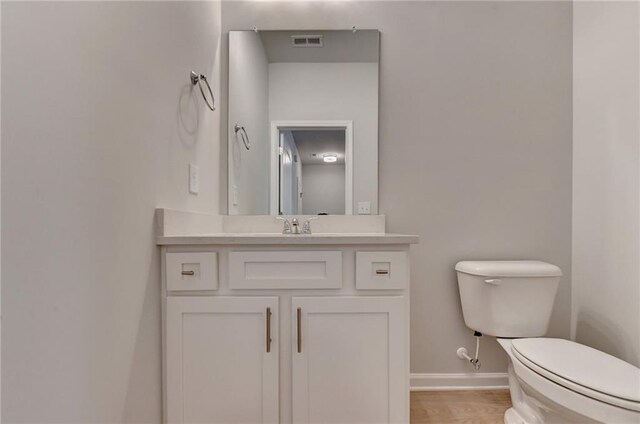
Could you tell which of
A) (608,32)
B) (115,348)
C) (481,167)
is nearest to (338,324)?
(115,348)

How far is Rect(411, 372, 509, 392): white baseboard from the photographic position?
1.67m

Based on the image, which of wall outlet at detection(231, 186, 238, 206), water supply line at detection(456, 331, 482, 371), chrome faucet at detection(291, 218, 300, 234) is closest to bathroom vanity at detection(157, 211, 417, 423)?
chrome faucet at detection(291, 218, 300, 234)

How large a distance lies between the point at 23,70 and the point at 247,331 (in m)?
0.91

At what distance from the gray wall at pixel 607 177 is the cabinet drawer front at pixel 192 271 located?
177cm

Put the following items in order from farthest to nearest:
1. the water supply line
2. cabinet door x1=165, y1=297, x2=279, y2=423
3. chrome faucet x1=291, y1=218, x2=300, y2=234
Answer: the water supply line, chrome faucet x1=291, y1=218, x2=300, y2=234, cabinet door x1=165, y1=297, x2=279, y2=423

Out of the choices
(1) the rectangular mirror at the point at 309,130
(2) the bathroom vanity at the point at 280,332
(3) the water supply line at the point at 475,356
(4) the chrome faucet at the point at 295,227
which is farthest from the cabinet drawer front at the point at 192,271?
(3) the water supply line at the point at 475,356

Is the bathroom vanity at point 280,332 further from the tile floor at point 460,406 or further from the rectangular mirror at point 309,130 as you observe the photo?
the rectangular mirror at point 309,130

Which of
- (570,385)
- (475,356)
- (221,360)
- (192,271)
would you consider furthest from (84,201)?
(475,356)

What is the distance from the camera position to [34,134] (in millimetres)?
616

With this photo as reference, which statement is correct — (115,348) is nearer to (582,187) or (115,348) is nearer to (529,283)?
(529,283)

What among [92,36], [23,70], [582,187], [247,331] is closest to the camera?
[23,70]

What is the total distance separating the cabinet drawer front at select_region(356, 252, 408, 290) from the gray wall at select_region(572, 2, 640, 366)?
110cm

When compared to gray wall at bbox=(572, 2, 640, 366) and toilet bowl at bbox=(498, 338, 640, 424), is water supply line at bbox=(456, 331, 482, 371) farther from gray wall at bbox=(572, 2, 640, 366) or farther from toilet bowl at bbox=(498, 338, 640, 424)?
gray wall at bbox=(572, 2, 640, 366)

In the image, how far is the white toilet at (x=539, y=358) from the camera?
969 millimetres
